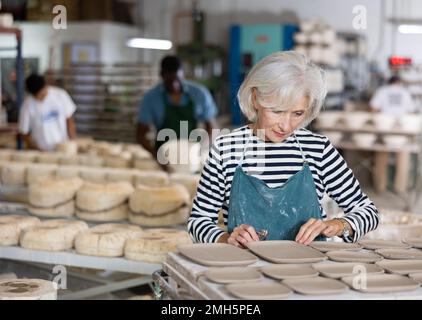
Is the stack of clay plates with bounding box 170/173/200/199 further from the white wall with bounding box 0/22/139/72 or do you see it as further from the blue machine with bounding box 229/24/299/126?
the white wall with bounding box 0/22/139/72

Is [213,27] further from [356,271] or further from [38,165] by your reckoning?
[356,271]

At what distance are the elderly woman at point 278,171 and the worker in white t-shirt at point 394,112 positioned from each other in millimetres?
7292

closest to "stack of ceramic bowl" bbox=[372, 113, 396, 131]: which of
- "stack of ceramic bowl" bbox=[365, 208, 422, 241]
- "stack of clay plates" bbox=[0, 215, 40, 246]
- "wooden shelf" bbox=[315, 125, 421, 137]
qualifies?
"wooden shelf" bbox=[315, 125, 421, 137]

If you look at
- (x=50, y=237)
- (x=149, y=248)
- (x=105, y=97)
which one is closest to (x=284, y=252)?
(x=149, y=248)

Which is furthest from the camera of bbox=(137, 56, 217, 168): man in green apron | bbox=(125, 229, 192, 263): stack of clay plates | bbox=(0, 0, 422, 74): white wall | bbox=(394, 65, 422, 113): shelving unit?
bbox=(0, 0, 422, 74): white wall

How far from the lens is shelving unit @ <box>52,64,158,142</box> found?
1025 cm

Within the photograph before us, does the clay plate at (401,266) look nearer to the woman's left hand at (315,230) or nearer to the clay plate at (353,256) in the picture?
the clay plate at (353,256)

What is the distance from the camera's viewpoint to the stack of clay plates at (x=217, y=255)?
5.96ft

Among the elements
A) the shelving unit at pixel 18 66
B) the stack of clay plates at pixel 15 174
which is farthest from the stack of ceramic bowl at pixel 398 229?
the shelving unit at pixel 18 66

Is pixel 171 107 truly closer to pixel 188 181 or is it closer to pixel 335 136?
pixel 188 181

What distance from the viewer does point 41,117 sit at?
6523 millimetres

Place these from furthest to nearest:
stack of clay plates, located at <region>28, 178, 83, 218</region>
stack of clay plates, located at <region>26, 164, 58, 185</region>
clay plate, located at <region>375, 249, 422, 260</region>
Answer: stack of clay plates, located at <region>26, 164, 58, 185</region>, stack of clay plates, located at <region>28, 178, 83, 218</region>, clay plate, located at <region>375, 249, 422, 260</region>

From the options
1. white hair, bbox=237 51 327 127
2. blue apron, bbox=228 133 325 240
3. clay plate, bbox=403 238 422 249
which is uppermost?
white hair, bbox=237 51 327 127
